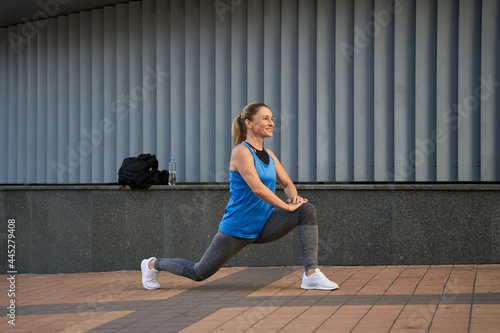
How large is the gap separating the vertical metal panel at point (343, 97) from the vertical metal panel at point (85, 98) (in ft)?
12.5

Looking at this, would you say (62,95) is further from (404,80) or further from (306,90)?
(404,80)

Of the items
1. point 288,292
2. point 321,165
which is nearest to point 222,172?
point 321,165

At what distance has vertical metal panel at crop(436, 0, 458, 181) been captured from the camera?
8992 mm

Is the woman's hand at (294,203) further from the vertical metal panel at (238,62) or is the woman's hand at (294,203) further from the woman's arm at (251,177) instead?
the vertical metal panel at (238,62)

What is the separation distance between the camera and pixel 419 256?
867 centimetres

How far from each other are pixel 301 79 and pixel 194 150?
181cm

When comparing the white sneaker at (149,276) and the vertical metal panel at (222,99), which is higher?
the vertical metal panel at (222,99)

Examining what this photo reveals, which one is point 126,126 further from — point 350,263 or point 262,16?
point 350,263

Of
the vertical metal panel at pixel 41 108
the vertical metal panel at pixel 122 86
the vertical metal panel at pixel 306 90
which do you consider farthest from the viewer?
the vertical metal panel at pixel 41 108

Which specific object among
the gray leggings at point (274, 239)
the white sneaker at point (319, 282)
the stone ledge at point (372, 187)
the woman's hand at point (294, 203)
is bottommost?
the white sneaker at point (319, 282)

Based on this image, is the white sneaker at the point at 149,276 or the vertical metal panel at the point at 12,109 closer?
the white sneaker at the point at 149,276

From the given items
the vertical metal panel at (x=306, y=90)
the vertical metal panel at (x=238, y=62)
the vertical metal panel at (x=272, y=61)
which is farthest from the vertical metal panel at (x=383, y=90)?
the vertical metal panel at (x=238, y=62)

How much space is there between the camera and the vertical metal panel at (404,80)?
9.16 metres

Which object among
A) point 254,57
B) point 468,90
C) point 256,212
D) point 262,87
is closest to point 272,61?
point 254,57
